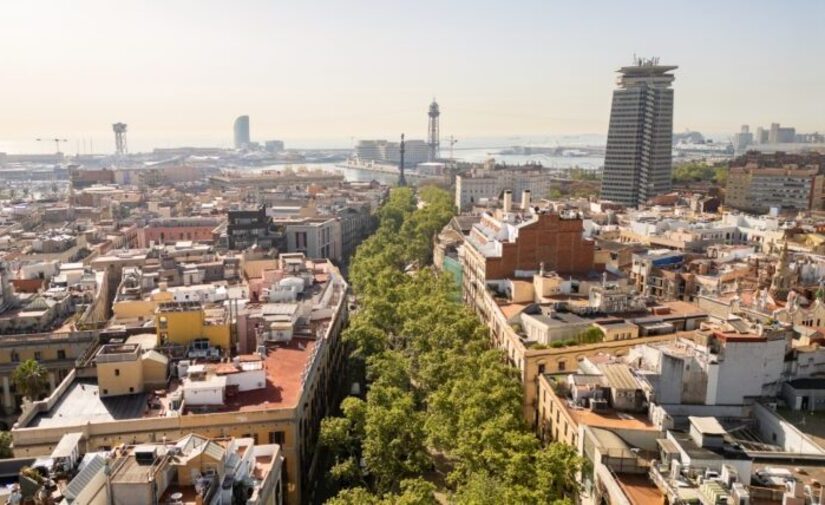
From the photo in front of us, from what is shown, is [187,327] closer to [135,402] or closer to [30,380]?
[135,402]

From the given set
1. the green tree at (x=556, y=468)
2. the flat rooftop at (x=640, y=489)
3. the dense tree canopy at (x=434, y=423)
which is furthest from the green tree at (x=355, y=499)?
the flat rooftop at (x=640, y=489)

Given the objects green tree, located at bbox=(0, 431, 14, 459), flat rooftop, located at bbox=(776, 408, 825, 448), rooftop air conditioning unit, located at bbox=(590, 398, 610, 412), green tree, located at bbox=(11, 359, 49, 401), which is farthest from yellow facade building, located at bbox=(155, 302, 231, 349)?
flat rooftop, located at bbox=(776, 408, 825, 448)

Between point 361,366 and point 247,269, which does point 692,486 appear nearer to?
point 361,366

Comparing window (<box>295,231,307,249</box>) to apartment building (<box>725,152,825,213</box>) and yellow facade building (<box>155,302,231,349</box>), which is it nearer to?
yellow facade building (<box>155,302,231,349</box>)

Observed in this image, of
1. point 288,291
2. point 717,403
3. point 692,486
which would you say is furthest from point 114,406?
point 717,403

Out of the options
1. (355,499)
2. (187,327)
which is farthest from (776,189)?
(355,499)

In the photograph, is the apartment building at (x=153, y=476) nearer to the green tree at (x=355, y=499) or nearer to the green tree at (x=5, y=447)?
the green tree at (x=355, y=499)

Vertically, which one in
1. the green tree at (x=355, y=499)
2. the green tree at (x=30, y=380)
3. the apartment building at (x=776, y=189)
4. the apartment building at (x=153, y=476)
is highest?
the apartment building at (x=776, y=189)
